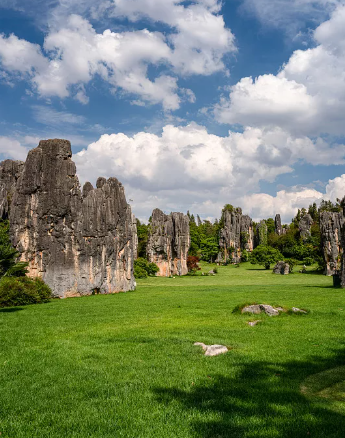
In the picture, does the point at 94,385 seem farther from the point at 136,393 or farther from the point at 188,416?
the point at 188,416

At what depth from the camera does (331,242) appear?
2181 inches

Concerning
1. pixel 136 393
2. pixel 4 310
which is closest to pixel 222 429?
pixel 136 393

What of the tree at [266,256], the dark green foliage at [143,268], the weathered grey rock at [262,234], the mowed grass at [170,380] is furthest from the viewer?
the weathered grey rock at [262,234]

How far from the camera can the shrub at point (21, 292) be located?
24736 mm

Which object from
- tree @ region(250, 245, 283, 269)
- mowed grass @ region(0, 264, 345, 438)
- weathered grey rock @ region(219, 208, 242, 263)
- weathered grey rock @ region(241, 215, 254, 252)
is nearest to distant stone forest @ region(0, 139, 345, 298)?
mowed grass @ region(0, 264, 345, 438)

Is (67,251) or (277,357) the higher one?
(67,251)

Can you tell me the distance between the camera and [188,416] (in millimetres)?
6355

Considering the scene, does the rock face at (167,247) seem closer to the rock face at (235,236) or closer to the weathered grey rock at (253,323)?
the rock face at (235,236)

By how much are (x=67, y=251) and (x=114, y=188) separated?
973 centimetres

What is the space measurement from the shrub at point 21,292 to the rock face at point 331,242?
144 feet

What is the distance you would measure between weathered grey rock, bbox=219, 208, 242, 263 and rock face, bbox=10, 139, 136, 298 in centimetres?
6757

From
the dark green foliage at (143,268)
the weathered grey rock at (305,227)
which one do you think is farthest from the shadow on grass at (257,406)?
the weathered grey rock at (305,227)

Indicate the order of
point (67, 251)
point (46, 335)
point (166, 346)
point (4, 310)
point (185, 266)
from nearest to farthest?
point (166, 346) → point (46, 335) → point (4, 310) → point (67, 251) → point (185, 266)

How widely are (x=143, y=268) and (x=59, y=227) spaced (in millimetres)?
29810
